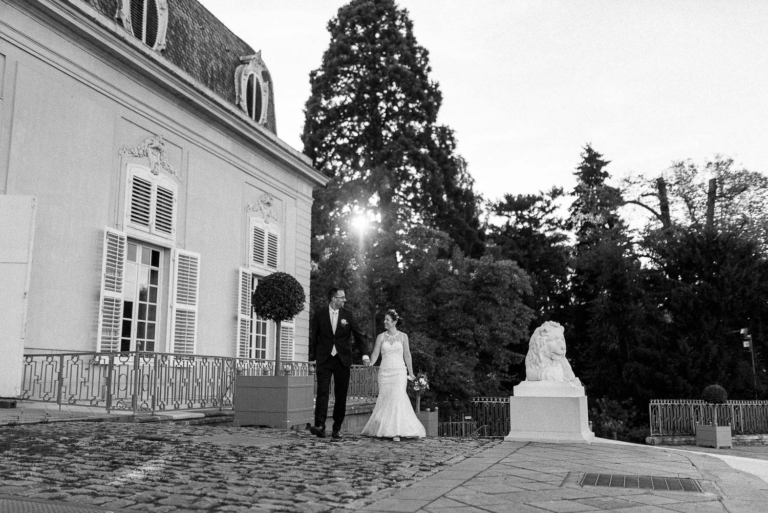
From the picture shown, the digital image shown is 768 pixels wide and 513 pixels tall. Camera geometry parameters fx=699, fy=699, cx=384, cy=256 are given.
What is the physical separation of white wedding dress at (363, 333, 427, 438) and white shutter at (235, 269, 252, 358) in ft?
20.5

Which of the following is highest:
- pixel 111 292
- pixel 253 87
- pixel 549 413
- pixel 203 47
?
pixel 203 47

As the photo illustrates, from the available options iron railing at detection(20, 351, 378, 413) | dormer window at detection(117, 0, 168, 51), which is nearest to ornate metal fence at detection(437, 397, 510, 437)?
iron railing at detection(20, 351, 378, 413)

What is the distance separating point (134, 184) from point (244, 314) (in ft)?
13.5

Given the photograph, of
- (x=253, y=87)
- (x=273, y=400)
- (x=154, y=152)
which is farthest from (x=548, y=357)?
(x=253, y=87)

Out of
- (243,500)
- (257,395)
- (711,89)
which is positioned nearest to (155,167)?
(257,395)

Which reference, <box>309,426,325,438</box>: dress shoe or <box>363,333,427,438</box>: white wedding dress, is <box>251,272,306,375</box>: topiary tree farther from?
<box>309,426,325,438</box>: dress shoe

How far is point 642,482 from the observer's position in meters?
5.11

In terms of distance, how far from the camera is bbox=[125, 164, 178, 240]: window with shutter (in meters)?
11.7

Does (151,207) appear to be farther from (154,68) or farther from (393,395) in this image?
(393,395)

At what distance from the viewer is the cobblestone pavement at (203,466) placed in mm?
4004

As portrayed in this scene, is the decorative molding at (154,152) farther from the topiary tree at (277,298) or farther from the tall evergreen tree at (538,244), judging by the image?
the tall evergreen tree at (538,244)

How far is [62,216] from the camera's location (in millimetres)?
10211

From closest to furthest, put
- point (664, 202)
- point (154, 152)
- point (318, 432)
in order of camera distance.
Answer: point (318, 432)
point (154, 152)
point (664, 202)

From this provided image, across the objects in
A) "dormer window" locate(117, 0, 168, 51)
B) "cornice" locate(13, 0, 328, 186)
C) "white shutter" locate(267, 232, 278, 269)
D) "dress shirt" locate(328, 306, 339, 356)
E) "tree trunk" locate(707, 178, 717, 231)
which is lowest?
"dress shirt" locate(328, 306, 339, 356)
